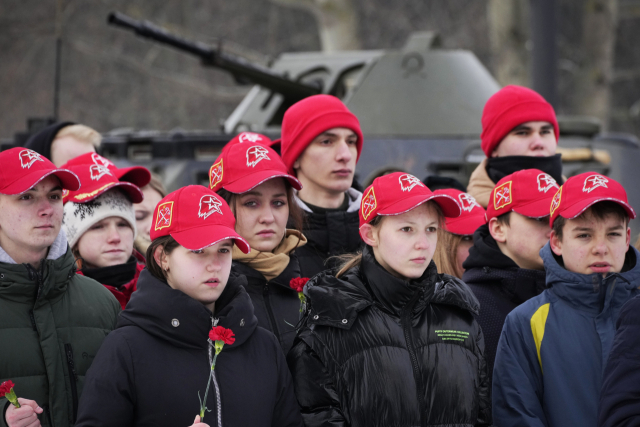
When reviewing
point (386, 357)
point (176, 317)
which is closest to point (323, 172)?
point (386, 357)

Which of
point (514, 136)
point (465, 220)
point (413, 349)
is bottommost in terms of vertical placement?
point (413, 349)

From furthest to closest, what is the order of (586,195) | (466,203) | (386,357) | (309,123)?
(466,203)
(309,123)
(586,195)
(386,357)

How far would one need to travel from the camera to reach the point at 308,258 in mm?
3967

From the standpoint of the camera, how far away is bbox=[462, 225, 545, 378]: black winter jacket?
3.70m

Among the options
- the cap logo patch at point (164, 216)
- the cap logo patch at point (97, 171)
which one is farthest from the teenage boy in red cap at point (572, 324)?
the cap logo patch at point (97, 171)

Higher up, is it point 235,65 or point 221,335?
point 235,65

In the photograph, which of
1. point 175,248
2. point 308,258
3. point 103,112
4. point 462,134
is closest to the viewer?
point 175,248

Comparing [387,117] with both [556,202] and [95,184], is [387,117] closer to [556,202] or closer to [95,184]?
[95,184]

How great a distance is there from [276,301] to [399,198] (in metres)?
0.66

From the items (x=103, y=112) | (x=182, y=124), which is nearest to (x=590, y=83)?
(x=182, y=124)

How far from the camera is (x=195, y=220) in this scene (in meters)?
3.04

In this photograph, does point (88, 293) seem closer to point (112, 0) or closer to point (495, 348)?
point (495, 348)

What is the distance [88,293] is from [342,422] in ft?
3.42

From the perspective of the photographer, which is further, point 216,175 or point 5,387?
point 216,175
